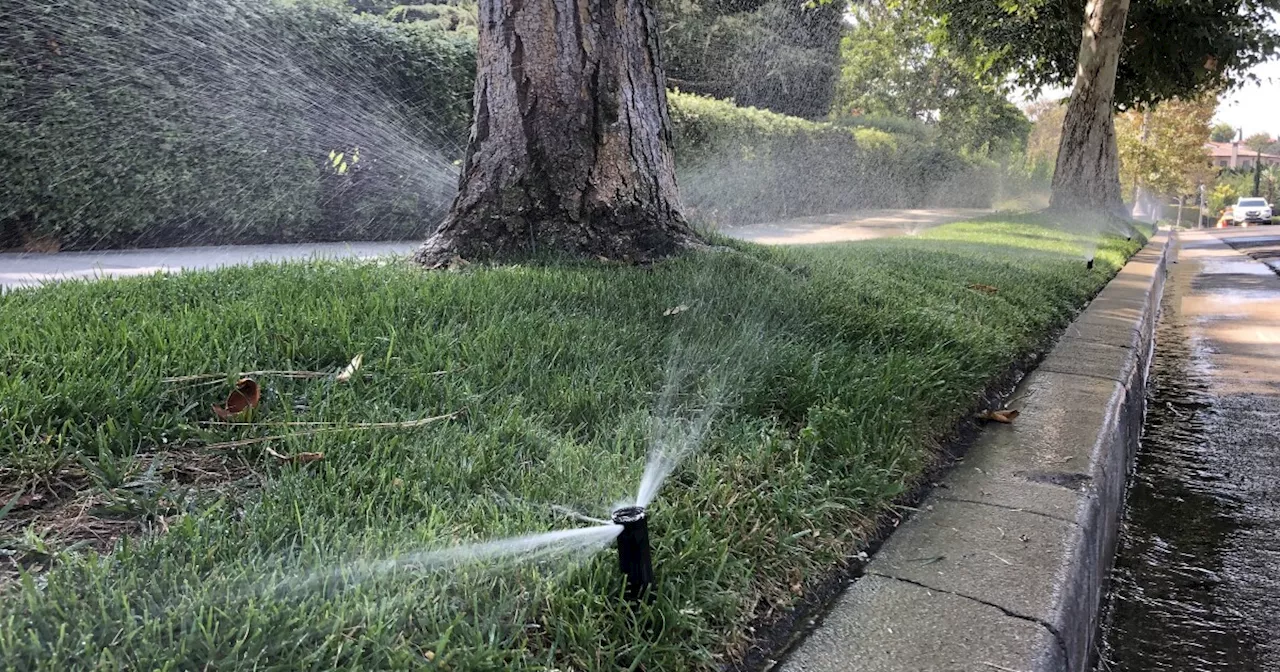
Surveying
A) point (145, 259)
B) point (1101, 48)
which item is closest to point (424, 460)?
point (145, 259)

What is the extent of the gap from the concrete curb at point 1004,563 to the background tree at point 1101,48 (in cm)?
1262

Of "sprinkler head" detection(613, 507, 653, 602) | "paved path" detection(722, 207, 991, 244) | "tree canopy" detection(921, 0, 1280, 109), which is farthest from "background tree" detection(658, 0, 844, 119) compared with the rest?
"sprinkler head" detection(613, 507, 653, 602)

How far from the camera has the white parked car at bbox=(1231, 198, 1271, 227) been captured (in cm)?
4134

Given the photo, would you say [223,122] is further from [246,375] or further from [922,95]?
[922,95]

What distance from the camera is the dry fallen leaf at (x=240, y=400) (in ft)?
6.04

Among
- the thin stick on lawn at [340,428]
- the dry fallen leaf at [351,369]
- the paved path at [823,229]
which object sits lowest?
the thin stick on lawn at [340,428]

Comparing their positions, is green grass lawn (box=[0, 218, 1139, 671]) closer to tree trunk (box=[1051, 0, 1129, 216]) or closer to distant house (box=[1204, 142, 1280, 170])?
tree trunk (box=[1051, 0, 1129, 216])

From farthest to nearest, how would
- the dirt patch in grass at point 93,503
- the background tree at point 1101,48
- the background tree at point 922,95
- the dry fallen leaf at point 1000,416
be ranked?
1. the background tree at point 922,95
2. the background tree at point 1101,48
3. the dry fallen leaf at point 1000,416
4. the dirt patch in grass at point 93,503

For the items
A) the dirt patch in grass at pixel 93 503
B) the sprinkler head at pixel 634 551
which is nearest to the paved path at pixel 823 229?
the dirt patch in grass at pixel 93 503

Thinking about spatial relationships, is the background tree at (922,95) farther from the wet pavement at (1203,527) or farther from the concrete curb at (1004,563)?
the concrete curb at (1004,563)

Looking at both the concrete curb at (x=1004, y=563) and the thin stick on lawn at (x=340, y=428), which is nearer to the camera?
the concrete curb at (x=1004, y=563)

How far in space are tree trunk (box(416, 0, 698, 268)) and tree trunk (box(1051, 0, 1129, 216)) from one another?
12.2 m

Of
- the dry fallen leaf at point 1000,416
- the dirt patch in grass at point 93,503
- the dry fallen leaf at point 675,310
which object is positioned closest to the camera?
the dirt patch in grass at point 93,503

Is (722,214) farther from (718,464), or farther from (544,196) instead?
(718,464)
